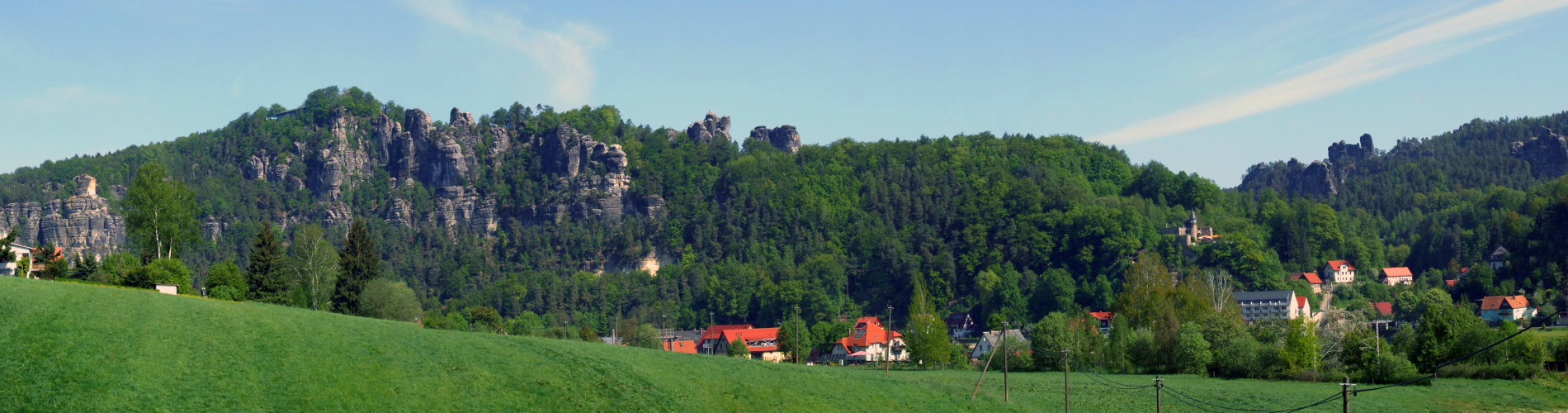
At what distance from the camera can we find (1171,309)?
111 m

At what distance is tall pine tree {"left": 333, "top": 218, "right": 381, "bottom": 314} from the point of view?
93.2 meters

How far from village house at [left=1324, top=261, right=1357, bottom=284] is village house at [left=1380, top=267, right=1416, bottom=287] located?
4.78 metres

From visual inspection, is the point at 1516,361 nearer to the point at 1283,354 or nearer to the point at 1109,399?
the point at 1283,354

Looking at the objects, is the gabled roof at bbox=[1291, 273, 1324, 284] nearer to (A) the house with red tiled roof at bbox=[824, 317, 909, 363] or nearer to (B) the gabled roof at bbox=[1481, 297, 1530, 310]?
(B) the gabled roof at bbox=[1481, 297, 1530, 310]

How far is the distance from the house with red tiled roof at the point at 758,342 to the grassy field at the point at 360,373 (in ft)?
266

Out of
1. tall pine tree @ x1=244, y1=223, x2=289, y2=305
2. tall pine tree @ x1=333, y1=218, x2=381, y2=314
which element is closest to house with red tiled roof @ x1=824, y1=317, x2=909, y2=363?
tall pine tree @ x1=333, y1=218, x2=381, y2=314

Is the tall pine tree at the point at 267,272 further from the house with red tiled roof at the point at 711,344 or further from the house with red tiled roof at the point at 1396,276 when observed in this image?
the house with red tiled roof at the point at 1396,276

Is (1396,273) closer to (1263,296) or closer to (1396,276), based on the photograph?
(1396,276)

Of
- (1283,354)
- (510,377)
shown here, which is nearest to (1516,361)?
(1283,354)

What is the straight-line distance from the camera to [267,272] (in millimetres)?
Answer: 85125

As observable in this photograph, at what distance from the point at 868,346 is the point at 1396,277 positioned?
335 ft

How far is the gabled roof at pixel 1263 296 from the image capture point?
550 feet

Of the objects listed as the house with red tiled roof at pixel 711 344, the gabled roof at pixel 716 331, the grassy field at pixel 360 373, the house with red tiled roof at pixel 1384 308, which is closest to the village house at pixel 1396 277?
the house with red tiled roof at pixel 1384 308

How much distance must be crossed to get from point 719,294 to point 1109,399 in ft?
432
